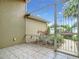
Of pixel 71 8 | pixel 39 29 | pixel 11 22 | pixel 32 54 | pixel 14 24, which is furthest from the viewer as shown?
pixel 39 29

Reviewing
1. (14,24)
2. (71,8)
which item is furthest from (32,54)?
(14,24)

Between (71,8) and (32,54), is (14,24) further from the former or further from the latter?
(71,8)

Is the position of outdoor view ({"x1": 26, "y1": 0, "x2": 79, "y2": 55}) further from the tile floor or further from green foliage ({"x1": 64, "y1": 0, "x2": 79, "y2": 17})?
the tile floor

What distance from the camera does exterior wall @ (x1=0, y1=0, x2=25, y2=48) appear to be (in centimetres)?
452

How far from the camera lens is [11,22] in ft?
15.8

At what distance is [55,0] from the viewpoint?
11.3 feet

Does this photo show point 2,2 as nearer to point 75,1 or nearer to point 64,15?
point 64,15

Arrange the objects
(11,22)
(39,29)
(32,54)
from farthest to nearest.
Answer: (39,29)
(11,22)
(32,54)

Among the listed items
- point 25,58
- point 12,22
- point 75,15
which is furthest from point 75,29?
point 12,22

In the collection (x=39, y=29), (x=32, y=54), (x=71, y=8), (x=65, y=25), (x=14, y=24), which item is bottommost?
(x=32, y=54)

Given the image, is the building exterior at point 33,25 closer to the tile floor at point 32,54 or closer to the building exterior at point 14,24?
the building exterior at point 14,24

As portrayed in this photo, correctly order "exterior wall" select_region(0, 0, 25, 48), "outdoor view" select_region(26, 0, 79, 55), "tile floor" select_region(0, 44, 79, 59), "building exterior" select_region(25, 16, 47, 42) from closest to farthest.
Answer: "tile floor" select_region(0, 44, 79, 59)
"outdoor view" select_region(26, 0, 79, 55)
"exterior wall" select_region(0, 0, 25, 48)
"building exterior" select_region(25, 16, 47, 42)

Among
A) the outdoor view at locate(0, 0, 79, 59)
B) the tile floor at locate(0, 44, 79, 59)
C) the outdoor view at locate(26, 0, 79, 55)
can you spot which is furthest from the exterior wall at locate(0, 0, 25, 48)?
the outdoor view at locate(26, 0, 79, 55)

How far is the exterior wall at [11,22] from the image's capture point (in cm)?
452
